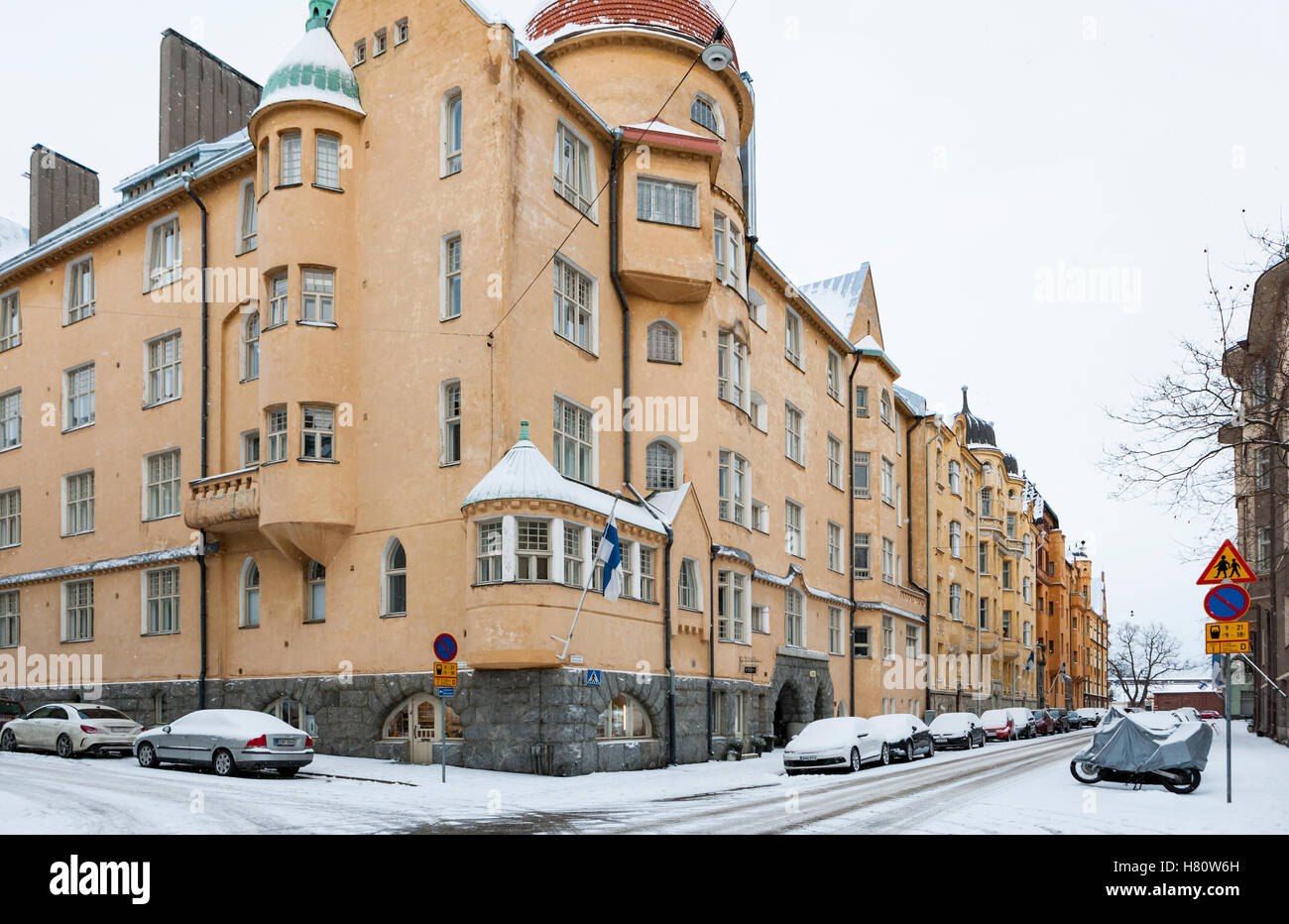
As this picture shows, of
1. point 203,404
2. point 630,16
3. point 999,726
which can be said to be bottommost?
point 999,726

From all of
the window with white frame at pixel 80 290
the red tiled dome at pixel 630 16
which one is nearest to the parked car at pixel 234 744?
the window with white frame at pixel 80 290

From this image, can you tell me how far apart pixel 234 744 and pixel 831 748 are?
13206 mm

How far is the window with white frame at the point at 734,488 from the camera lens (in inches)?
1309

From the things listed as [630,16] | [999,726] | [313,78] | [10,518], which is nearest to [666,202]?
[630,16]

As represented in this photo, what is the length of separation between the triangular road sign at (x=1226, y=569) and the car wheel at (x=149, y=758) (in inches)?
770

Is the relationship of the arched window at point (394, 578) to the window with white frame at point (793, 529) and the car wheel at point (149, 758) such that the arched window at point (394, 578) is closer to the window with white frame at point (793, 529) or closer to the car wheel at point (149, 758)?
the car wheel at point (149, 758)

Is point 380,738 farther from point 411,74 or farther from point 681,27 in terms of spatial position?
point 681,27

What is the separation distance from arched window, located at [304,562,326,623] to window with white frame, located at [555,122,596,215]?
423 inches

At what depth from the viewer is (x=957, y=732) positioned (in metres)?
42.3

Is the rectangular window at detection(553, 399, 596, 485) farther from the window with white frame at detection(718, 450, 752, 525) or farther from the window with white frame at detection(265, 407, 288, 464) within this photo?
the window with white frame at detection(265, 407, 288, 464)

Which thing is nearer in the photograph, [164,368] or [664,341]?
[664,341]

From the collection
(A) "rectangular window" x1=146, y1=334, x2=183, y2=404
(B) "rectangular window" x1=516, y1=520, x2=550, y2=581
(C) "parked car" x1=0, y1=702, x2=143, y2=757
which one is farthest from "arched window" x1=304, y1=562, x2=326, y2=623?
(A) "rectangular window" x1=146, y1=334, x2=183, y2=404

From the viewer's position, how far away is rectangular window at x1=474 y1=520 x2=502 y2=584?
971 inches

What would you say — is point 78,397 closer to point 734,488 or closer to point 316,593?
point 316,593
